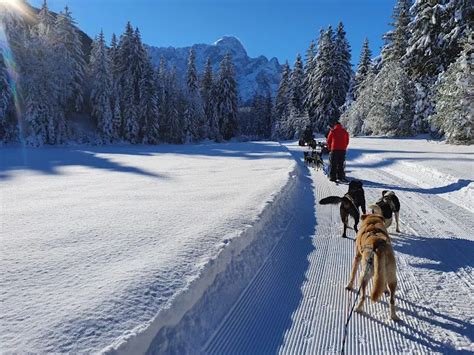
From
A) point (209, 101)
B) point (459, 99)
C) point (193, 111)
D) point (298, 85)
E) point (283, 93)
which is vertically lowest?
point (459, 99)

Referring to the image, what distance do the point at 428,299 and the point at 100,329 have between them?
3.33 meters

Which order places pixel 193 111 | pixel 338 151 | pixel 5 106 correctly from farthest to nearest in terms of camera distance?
pixel 193 111 → pixel 5 106 → pixel 338 151

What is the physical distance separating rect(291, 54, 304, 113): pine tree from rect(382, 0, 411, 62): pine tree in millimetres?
16727

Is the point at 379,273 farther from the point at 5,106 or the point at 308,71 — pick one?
the point at 308,71

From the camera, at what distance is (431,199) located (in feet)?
28.2

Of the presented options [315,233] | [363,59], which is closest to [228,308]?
[315,233]

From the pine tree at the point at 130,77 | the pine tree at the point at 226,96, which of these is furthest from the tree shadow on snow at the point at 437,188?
the pine tree at the point at 226,96

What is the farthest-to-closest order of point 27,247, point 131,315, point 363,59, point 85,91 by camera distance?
point 363,59
point 85,91
point 27,247
point 131,315

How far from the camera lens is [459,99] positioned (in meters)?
17.6

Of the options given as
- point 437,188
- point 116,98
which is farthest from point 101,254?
point 116,98

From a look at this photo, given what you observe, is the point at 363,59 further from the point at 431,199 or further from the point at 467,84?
the point at 431,199

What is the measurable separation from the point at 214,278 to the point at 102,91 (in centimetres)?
4241

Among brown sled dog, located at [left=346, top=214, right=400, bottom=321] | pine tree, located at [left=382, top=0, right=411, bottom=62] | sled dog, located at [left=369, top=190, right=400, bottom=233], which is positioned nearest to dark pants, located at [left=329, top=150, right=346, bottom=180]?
sled dog, located at [left=369, top=190, right=400, bottom=233]

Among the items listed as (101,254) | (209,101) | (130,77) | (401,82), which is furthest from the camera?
(209,101)
